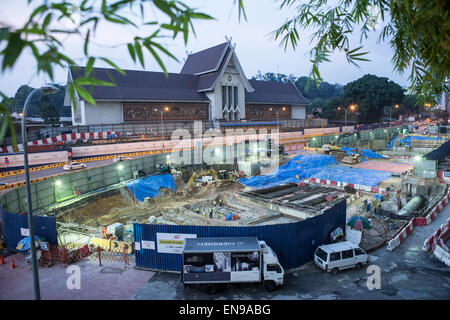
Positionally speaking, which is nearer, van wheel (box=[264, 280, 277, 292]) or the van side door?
van wheel (box=[264, 280, 277, 292])

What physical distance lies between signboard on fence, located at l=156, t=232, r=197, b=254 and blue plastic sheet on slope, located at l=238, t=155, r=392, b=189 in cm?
1854

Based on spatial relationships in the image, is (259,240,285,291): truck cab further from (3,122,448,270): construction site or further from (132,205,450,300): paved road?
(3,122,448,270): construction site

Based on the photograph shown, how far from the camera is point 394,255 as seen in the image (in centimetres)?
1423

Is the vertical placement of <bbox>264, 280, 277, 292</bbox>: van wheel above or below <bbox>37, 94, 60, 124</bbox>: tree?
below

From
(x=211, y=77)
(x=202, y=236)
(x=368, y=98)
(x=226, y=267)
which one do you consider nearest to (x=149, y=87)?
(x=211, y=77)

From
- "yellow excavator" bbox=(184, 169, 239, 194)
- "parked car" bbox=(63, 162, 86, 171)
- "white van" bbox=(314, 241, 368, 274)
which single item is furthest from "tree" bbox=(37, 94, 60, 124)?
"white van" bbox=(314, 241, 368, 274)

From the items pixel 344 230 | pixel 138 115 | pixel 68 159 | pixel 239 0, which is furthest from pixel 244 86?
pixel 239 0

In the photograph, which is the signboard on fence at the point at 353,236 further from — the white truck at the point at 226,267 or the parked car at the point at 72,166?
the parked car at the point at 72,166

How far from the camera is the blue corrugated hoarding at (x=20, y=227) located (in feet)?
47.6

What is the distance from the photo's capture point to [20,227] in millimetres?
14891

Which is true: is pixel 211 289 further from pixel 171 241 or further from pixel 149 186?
pixel 149 186

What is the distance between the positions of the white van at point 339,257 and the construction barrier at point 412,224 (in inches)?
101

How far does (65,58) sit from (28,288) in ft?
41.8

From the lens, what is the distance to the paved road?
35.6ft
